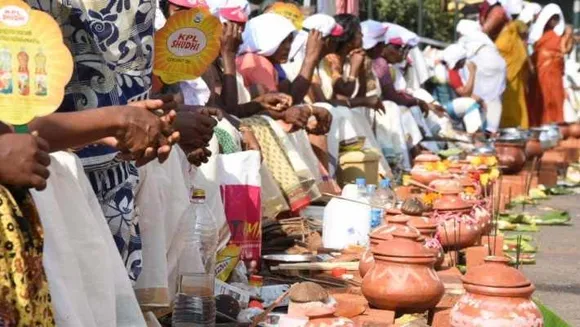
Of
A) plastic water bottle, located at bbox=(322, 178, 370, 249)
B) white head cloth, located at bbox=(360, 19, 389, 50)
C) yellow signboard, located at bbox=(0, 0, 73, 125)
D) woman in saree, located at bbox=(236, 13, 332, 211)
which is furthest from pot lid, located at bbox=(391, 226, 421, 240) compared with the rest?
white head cloth, located at bbox=(360, 19, 389, 50)

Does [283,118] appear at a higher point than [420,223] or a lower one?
higher

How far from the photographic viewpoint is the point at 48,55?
243cm

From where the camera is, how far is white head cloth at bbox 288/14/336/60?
8391mm

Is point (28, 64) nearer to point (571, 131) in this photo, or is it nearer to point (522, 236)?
point (522, 236)

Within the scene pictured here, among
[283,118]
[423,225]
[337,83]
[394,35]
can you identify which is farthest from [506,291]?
[394,35]

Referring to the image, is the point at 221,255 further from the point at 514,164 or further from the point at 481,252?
the point at 514,164

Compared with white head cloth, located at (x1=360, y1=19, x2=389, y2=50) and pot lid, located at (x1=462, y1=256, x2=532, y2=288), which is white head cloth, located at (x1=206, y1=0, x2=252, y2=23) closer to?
pot lid, located at (x1=462, y1=256, x2=532, y2=288)

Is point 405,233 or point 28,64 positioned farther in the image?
point 405,233

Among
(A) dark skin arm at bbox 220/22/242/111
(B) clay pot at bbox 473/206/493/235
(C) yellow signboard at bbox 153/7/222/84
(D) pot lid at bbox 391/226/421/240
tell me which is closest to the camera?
(C) yellow signboard at bbox 153/7/222/84

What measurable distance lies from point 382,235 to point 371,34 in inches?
252

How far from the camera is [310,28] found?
8.43 m

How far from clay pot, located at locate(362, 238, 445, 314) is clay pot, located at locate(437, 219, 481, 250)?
5.30 ft

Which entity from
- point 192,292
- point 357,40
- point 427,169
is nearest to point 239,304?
point 192,292

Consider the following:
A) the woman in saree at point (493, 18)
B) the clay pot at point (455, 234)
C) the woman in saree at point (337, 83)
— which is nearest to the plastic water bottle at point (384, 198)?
the clay pot at point (455, 234)
